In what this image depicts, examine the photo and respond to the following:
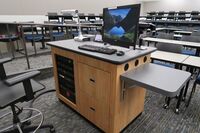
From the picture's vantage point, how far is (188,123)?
1807mm

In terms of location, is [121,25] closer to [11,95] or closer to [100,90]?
[100,90]

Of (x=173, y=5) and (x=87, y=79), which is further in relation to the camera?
(x=173, y=5)

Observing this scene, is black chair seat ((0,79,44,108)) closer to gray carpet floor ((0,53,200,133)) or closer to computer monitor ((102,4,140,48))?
gray carpet floor ((0,53,200,133))

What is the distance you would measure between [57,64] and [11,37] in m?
2.26

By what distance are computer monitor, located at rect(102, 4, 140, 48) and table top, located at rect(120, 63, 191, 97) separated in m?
0.29

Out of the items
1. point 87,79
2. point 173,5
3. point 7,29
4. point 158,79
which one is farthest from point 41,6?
point 173,5

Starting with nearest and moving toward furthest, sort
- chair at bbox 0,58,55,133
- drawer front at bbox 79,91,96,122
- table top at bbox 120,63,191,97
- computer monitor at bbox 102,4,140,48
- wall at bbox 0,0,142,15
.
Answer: table top at bbox 120,63,191,97, chair at bbox 0,58,55,133, computer monitor at bbox 102,4,140,48, drawer front at bbox 79,91,96,122, wall at bbox 0,0,142,15

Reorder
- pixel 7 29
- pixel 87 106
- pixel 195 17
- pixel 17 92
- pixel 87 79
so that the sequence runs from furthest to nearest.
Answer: pixel 195 17 < pixel 7 29 < pixel 87 106 < pixel 87 79 < pixel 17 92

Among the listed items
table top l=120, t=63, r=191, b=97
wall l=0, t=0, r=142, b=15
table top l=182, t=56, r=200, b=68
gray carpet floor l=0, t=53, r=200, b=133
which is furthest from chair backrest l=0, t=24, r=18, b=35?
table top l=182, t=56, r=200, b=68

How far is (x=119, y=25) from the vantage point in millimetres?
1463

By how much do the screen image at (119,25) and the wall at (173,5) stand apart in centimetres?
1274

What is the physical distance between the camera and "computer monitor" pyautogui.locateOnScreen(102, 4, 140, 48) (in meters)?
1.32

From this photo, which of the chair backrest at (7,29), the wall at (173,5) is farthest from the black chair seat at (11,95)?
the wall at (173,5)

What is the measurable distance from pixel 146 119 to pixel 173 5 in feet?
43.1
